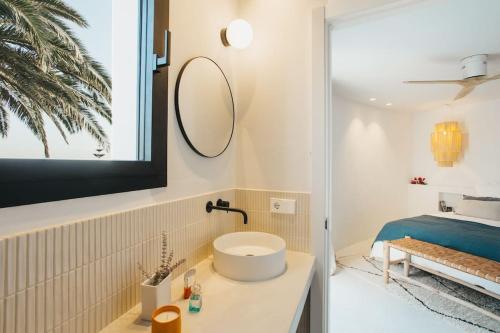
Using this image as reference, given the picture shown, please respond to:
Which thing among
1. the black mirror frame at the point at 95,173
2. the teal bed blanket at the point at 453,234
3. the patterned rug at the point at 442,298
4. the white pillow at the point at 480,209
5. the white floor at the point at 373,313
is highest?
the black mirror frame at the point at 95,173

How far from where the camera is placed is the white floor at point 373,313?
188 cm

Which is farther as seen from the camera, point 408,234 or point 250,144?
point 408,234

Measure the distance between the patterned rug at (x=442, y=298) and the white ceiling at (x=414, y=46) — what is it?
7.45ft

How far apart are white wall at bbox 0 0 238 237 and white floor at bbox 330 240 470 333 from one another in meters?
1.60

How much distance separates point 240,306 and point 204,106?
0.85 m

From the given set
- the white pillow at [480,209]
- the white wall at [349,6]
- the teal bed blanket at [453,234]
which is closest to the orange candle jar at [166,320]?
the white wall at [349,6]

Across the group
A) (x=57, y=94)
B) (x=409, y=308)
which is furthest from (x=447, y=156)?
(x=57, y=94)

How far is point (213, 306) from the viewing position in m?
0.79

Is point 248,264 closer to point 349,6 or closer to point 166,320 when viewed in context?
point 166,320

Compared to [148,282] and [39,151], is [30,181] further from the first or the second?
[148,282]

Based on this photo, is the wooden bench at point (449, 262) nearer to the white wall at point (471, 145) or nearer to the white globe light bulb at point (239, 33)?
the white wall at point (471, 145)

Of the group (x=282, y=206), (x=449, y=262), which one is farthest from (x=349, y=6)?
(x=449, y=262)

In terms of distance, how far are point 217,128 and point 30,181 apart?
81cm

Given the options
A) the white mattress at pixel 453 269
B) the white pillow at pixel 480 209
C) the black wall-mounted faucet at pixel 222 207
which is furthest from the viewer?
the white pillow at pixel 480 209
